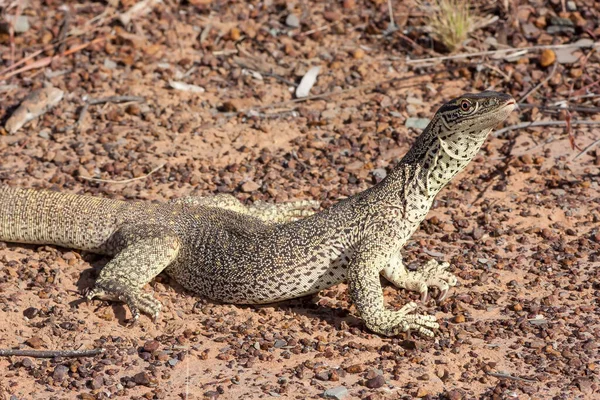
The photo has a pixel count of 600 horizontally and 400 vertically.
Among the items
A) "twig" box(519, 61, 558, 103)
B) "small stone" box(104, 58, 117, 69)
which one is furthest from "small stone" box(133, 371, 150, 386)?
"twig" box(519, 61, 558, 103)

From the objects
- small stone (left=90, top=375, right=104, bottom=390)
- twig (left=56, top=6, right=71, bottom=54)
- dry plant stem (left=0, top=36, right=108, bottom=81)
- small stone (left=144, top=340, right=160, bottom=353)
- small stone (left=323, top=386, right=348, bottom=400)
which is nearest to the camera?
small stone (left=323, top=386, right=348, bottom=400)

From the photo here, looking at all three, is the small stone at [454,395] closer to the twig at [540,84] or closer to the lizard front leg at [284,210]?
the lizard front leg at [284,210]

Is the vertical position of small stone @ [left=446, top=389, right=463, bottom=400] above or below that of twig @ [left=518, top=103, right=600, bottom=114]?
below

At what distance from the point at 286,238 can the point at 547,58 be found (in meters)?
5.44

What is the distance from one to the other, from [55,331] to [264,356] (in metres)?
1.91

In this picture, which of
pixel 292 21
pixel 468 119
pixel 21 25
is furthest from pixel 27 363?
pixel 292 21

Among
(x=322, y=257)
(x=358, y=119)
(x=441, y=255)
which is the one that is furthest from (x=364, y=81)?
(x=322, y=257)

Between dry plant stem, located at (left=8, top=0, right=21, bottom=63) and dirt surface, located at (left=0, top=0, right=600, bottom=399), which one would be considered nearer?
dirt surface, located at (left=0, top=0, right=600, bottom=399)

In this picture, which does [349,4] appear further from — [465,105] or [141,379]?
[141,379]

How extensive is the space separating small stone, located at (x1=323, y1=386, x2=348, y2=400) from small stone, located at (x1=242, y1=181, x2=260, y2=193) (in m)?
3.64

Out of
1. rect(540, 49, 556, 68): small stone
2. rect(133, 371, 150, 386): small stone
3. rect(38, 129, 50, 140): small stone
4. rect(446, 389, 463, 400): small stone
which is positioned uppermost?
rect(38, 129, 50, 140): small stone

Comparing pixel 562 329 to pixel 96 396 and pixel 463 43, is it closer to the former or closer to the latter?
pixel 96 396

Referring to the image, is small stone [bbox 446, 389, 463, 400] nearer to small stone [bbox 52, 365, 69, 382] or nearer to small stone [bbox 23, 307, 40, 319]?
small stone [bbox 52, 365, 69, 382]

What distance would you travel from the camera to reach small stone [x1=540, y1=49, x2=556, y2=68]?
1234 centimetres
